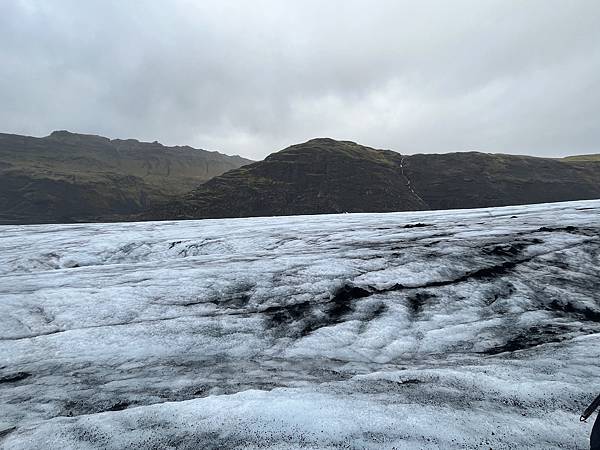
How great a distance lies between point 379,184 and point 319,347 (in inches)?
4973

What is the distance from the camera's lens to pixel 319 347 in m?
5.82

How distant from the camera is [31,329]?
6.44 m

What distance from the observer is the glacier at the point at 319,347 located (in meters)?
3.45

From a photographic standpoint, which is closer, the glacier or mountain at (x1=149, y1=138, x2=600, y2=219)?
the glacier

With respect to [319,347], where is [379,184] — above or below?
above

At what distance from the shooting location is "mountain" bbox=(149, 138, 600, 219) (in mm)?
119000

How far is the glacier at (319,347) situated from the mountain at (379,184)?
107 m

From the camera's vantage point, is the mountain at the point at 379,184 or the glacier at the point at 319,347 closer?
the glacier at the point at 319,347

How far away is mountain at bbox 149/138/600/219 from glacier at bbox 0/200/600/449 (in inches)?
4210

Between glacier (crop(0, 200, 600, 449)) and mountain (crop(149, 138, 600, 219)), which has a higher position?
mountain (crop(149, 138, 600, 219))

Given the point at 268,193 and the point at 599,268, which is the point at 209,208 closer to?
the point at 268,193

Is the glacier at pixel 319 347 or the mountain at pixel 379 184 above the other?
the mountain at pixel 379 184

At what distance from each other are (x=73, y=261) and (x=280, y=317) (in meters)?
9.37

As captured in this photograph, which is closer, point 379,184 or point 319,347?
point 319,347
